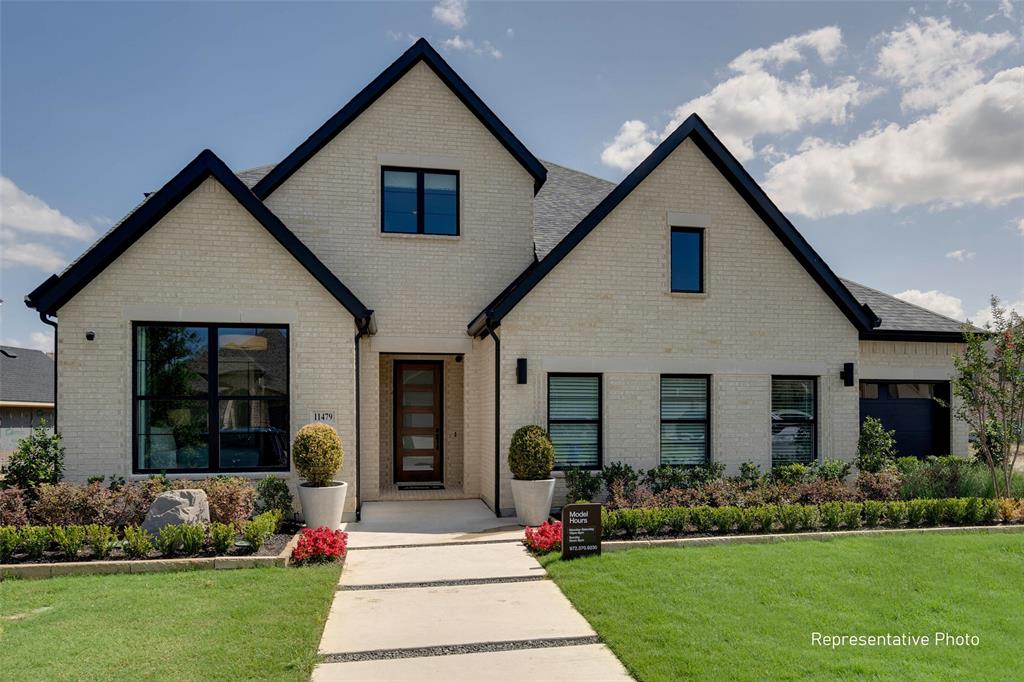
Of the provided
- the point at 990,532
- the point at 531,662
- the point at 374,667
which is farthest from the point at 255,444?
the point at 990,532

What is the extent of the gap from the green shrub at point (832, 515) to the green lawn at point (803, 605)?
0.55 meters

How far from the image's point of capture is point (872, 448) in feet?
42.8

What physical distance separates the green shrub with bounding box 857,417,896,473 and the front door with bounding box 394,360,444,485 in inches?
358

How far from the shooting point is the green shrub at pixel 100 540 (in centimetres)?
802

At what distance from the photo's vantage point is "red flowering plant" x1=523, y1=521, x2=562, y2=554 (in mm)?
8922

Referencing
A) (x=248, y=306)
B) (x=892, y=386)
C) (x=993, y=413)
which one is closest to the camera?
(x=248, y=306)

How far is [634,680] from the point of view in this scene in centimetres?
517

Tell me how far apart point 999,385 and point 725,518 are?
22.4 feet

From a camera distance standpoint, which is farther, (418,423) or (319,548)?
(418,423)

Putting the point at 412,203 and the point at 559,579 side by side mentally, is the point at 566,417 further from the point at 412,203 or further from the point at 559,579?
the point at 412,203

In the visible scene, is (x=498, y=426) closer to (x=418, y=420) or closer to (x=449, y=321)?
(x=449, y=321)

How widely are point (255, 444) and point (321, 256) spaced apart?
13.9 ft

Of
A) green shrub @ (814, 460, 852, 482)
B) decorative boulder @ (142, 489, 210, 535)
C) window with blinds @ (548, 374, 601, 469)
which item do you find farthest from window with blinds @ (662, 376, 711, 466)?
decorative boulder @ (142, 489, 210, 535)

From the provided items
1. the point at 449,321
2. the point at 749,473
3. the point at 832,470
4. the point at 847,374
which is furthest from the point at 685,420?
the point at 449,321
